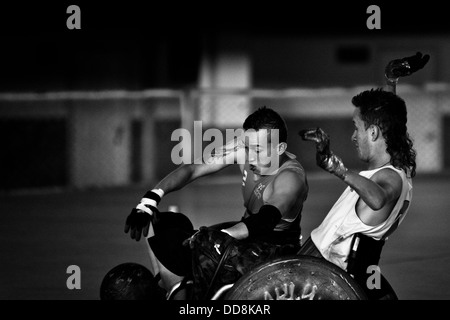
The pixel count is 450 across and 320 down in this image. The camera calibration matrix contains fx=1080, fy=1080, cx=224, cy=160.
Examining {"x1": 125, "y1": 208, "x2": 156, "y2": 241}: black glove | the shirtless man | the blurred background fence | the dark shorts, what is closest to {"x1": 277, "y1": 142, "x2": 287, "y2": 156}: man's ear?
the shirtless man

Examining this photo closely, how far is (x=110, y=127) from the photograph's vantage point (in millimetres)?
16125

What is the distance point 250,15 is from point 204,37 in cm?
105

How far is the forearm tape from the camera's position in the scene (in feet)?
15.6

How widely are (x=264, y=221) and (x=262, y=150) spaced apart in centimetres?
48

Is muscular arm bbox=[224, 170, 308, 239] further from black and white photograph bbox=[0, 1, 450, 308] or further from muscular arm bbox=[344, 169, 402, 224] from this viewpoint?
muscular arm bbox=[344, 169, 402, 224]

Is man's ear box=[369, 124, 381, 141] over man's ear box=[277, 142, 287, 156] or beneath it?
over

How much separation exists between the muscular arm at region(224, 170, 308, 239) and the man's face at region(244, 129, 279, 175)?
4.9 inches

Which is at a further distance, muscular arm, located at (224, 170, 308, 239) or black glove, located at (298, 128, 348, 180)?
muscular arm, located at (224, 170, 308, 239)

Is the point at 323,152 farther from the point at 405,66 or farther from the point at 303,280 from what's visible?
the point at 405,66

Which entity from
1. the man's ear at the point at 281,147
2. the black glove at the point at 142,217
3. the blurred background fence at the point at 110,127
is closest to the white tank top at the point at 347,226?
the man's ear at the point at 281,147

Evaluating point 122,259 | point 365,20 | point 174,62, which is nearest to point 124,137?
point 174,62

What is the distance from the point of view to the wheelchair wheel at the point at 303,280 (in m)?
4.48

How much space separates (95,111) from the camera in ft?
52.3

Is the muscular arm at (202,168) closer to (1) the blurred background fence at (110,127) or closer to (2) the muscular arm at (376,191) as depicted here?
(2) the muscular arm at (376,191)
